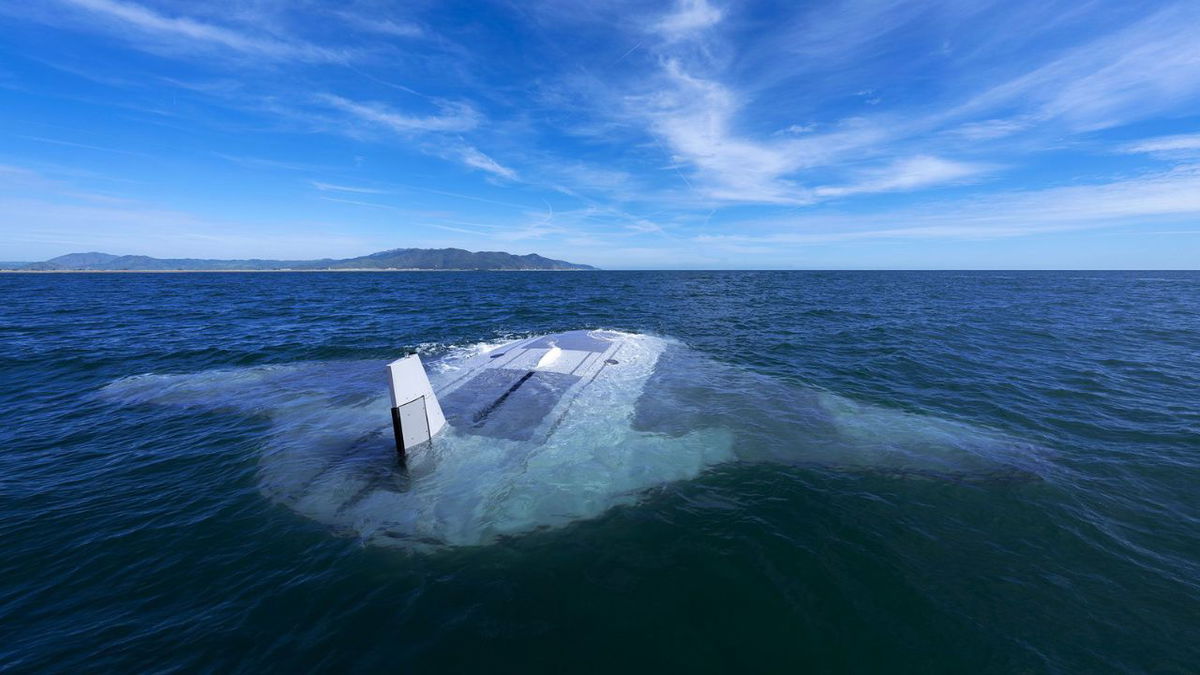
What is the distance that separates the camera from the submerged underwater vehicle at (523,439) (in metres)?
10.5

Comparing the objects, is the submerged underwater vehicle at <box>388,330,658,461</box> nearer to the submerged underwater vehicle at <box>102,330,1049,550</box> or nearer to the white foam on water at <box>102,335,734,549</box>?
the submerged underwater vehicle at <box>102,330,1049,550</box>

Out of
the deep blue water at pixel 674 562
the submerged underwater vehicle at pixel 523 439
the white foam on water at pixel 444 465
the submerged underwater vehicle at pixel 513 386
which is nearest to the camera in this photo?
the deep blue water at pixel 674 562

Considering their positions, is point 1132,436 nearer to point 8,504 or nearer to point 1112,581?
point 1112,581

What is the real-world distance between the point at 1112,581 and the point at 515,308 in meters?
52.0

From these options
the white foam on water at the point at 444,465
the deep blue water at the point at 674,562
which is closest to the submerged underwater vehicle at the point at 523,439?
the white foam on water at the point at 444,465

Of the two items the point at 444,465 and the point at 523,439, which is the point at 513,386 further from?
the point at 444,465

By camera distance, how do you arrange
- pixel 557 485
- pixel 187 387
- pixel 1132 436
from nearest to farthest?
pixel 557 485 < pixel 1132 436 < pixel 187 387

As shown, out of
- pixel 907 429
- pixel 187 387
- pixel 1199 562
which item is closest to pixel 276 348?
pixel 187 387

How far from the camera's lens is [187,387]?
19125 mm

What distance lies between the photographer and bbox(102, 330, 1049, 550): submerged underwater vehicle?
412 inches

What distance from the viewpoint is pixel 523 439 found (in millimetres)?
13727

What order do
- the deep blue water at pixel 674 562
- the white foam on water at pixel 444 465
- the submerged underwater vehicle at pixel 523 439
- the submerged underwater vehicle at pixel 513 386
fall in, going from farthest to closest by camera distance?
the submerged underwater vehicle at pixel 513 386
the submerged underwater vehicle at pixel 523 439
the white foam on water at pixel 444 465
the deep blue water at pixel 674 562

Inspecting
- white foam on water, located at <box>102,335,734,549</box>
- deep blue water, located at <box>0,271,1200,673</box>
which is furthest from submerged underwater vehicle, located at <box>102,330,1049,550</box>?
deep blue water, located at <box>0,271,1200,673</box>

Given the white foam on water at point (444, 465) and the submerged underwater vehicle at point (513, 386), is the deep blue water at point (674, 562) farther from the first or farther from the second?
the submerged underwater vehicle at point (513, 386)
